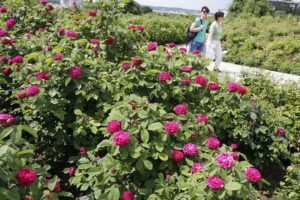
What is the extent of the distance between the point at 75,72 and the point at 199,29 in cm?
476

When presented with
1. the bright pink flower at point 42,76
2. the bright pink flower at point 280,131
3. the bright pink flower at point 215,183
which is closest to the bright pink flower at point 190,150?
the bright pink flower at point 215,183

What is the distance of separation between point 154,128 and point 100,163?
0.39 m

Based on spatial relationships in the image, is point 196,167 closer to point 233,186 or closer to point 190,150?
point 190,150

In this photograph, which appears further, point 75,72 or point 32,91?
point 75,72

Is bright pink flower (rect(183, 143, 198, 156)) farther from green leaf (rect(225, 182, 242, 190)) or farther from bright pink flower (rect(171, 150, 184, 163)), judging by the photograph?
green leaf (rect(225, 182, 242, 190))

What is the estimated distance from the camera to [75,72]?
95.7 inches

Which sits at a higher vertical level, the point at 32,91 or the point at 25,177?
the point at 32,91

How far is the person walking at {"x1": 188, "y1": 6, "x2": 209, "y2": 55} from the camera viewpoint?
6773 millimetres

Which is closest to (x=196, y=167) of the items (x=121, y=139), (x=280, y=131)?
(x=121, y=139)

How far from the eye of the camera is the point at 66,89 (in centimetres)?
258

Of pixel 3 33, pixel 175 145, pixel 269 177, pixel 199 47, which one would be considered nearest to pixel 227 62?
pixel 199 47

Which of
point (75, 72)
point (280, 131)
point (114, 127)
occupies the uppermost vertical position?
point (75, 72)

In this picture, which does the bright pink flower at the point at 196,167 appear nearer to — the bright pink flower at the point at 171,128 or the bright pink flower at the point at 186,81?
the bright pink flower at the point at 171,128

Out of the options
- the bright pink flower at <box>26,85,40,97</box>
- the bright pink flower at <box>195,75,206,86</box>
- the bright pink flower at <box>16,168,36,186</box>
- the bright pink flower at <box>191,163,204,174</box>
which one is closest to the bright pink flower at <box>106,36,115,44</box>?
the bright pink flower at <box>195,75,206,86</box>
